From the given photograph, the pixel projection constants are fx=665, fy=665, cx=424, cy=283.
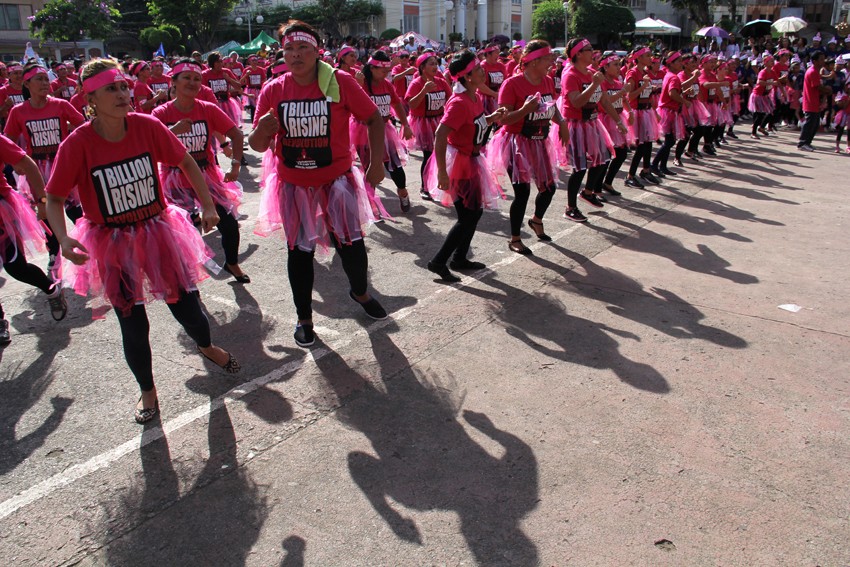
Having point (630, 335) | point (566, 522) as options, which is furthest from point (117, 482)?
point (630, 335)

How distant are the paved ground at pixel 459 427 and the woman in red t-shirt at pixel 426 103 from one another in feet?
12.0

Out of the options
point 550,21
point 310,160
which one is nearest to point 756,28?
point 550,21

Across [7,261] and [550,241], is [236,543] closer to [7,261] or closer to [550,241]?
[7,261]

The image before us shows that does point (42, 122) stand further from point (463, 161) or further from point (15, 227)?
point (463, 161)

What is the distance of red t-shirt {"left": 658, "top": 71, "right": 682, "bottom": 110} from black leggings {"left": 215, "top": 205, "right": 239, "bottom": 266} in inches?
308

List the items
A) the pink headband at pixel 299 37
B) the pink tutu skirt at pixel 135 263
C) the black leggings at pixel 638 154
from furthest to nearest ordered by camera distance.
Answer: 1. the black leggings at pixel 638 154
2. the pink headband at pixel 299 37
3. the pink tutu skirt at pixel 135 263

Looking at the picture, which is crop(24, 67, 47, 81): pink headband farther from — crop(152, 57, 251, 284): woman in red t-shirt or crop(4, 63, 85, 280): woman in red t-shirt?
crop(152, 57, 251, 284): woman in red t-shirt

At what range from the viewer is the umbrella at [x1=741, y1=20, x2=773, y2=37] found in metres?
35.1

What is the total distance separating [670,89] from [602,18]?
4950 cm

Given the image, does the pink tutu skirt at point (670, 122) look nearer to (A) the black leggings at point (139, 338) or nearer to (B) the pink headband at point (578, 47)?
(B) the pink headband at point (578, 47)

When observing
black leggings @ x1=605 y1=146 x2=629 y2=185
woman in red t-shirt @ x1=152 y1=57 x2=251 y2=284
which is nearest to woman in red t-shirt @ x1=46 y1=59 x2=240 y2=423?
woman in red t-shirt @ x1=152 y1=57 x2=251 y2=284

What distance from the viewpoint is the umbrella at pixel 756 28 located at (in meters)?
35.1

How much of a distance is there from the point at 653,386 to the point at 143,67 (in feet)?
38.6

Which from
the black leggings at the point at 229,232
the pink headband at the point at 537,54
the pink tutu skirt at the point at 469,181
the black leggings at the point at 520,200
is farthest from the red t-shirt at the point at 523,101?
the black leggings at the point at 229,232
